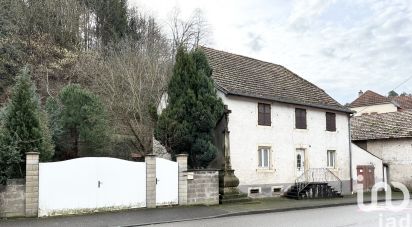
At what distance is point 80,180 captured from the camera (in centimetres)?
1562

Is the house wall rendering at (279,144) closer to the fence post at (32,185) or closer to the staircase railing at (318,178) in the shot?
the staircase railing at (318,178)

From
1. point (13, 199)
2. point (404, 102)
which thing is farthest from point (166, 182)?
point (404, 102)

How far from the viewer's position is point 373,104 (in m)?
50.5

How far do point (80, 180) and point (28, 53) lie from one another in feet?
58.7

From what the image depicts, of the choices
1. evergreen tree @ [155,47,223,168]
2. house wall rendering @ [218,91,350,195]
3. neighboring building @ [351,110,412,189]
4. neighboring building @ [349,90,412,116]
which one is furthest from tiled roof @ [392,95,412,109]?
evergreen tree @ [155,47,223,168]

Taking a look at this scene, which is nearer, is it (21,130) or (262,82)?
(21,130)

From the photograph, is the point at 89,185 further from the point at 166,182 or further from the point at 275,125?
the point at 275,125

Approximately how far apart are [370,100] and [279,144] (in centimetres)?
3167

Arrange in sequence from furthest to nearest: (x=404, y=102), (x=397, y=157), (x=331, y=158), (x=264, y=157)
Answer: (x=404, y=102) < (x=397, y=157) < (x=331, y=158) < (x=264, y=157)

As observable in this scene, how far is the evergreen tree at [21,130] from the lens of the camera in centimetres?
1539

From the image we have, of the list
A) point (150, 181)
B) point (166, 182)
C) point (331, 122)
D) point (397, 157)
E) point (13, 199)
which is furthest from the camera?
point (397, 157)

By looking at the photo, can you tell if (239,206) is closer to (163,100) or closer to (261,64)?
(163,100)

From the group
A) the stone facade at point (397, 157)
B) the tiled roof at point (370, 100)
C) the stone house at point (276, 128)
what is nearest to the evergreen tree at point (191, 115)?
the stone house at point (276, 128)

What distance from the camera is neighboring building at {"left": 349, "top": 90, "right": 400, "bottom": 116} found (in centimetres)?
4862
